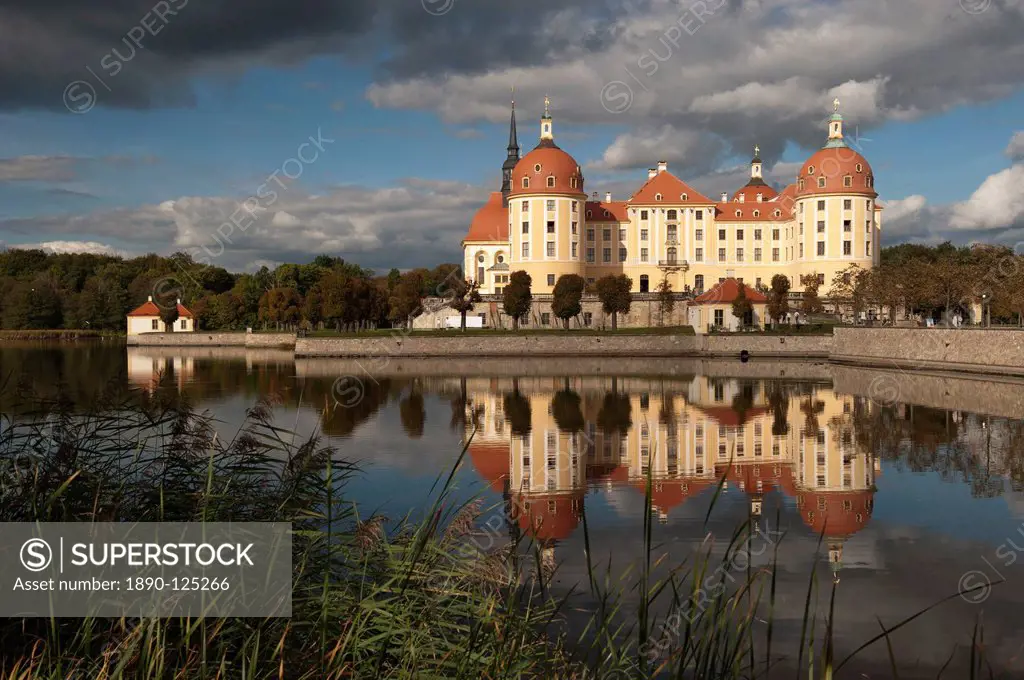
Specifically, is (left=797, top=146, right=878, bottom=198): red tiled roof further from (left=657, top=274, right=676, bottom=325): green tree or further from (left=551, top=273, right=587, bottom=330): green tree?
(left=551, top=273, right=587, bottom=330): green tree

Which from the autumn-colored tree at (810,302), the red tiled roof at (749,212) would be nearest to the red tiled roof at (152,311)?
the red tiled roof at (749,212)

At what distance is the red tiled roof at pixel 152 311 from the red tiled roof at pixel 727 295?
1603 inches

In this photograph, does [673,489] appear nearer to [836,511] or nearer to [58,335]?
[836,511]

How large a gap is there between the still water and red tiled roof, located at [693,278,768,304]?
15257mm

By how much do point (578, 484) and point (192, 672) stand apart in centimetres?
928

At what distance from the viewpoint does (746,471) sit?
14.0m

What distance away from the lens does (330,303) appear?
165 ft

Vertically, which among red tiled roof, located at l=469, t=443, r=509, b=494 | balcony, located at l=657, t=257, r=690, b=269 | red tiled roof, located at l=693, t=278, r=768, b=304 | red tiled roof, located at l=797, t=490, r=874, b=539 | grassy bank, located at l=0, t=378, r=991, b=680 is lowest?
red tiled roof, located at l=797, t=490, r=874, b=539

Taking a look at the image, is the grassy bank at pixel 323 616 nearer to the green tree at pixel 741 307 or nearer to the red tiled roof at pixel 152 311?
the green tree at pixel 741 307

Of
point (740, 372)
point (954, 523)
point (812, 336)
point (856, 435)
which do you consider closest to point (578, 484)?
point (954, 523)

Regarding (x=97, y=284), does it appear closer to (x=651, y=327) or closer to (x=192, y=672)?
(x=651, y=327)

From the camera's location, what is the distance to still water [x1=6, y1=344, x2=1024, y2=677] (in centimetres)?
750

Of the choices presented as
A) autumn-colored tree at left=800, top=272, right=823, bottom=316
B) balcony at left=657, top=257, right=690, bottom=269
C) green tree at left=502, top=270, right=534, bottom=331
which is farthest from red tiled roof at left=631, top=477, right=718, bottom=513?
balcony at left=657, top=257, right=690, bottom=269

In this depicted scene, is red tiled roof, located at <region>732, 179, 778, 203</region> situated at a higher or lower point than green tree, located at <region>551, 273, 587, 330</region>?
higher
